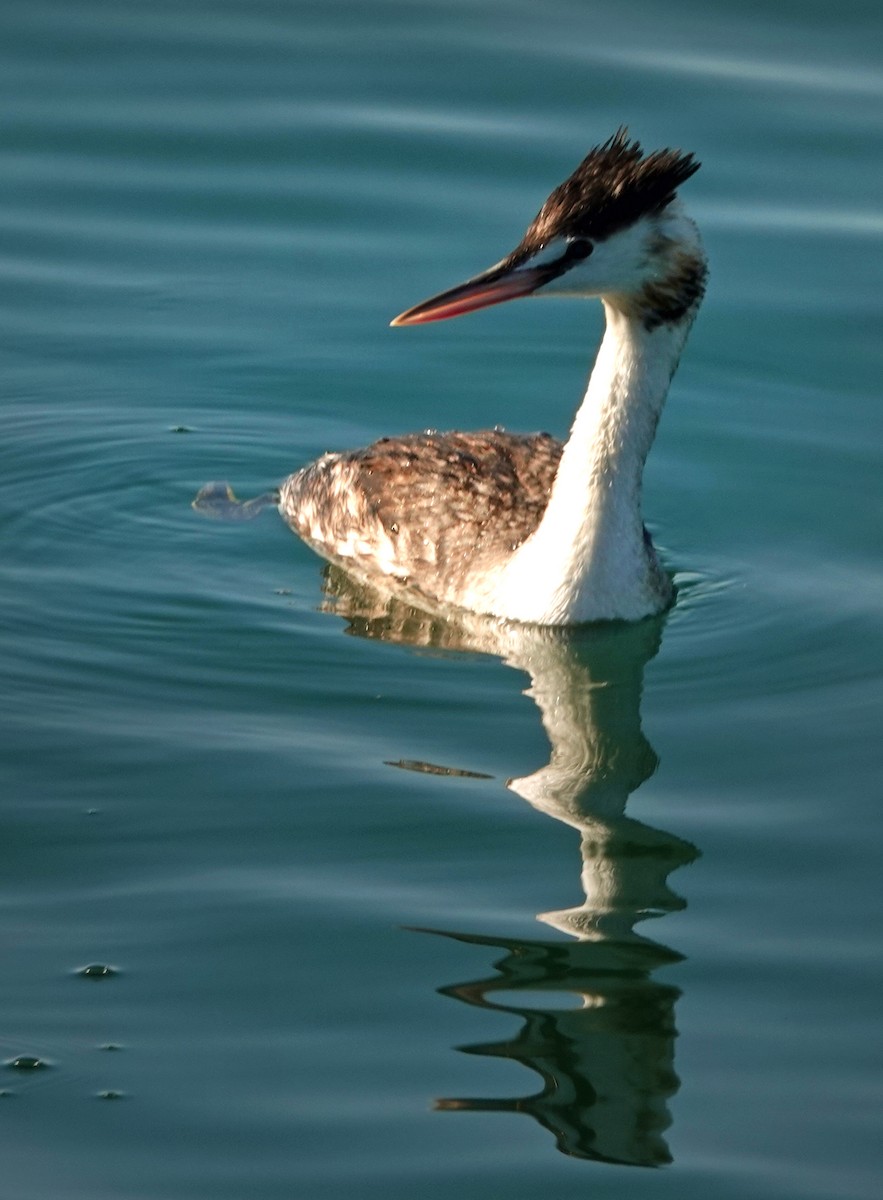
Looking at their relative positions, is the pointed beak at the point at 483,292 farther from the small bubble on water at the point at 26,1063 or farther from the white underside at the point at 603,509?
the small bubble on water at the point at 26,1063

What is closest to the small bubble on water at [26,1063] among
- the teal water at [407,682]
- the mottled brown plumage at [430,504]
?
the teal water at [407,682]

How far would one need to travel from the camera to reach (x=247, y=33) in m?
16.9

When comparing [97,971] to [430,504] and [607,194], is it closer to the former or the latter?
[607,194]

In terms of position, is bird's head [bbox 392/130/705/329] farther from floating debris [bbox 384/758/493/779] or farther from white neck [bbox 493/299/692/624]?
floating debris [bbox 384/758/493/779]

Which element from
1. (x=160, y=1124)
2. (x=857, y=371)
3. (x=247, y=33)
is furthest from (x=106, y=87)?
(x=160, y=1124)

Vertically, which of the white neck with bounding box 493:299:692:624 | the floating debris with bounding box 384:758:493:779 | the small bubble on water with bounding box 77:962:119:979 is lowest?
the small bubble on water with bounding box 77:962:119:979

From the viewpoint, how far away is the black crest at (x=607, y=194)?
28.1 ft

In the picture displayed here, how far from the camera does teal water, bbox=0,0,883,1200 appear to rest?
20.1 feet

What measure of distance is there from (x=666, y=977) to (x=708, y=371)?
19.9 ft

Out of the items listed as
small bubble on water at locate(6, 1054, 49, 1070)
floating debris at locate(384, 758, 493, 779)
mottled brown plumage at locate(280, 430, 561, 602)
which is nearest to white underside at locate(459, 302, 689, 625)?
mottled brown plumage at locate(280, 430, 561, 602)

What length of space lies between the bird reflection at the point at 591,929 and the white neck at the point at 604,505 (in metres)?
0.14

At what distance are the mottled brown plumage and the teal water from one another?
0.26 metres

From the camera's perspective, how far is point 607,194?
856 centimetres

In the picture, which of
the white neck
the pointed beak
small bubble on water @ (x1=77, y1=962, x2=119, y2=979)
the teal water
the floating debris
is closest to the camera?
the teal water
